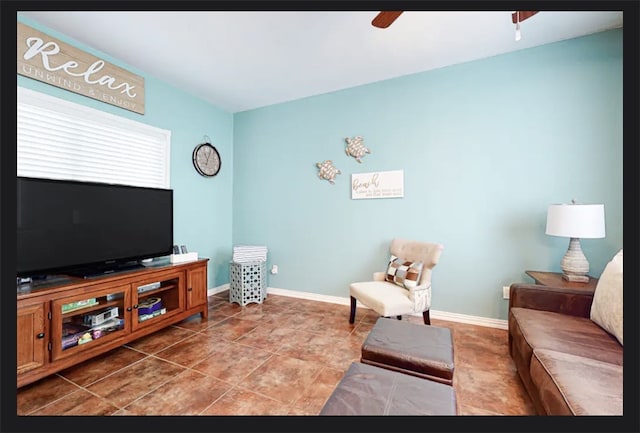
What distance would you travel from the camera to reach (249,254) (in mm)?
3348

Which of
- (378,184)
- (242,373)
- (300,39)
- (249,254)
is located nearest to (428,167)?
(378,184)

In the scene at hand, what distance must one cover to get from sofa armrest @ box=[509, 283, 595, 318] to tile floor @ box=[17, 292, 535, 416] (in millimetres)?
490

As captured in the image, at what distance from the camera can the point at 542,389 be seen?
3.88 feet

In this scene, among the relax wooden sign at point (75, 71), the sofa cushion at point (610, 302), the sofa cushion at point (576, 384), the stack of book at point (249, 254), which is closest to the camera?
the sofa cushion at point (576, 384)

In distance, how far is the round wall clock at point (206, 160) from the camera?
11.2ft

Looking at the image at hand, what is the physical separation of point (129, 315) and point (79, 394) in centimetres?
61

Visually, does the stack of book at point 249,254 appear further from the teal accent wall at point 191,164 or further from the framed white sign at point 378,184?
the framed white sign at point 378,184

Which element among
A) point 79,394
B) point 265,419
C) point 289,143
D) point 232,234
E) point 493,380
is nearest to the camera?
point 265,419

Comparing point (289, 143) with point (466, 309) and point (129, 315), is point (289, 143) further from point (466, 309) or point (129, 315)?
point (466, 309)

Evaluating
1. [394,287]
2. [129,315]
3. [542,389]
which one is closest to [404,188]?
[394,287]

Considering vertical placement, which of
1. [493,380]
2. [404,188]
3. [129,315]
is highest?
[404,188]

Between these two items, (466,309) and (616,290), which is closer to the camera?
(616,290)

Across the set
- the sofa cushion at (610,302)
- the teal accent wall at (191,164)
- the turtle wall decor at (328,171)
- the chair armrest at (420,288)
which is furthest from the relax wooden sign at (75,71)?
the sofa cushion at (610,302)

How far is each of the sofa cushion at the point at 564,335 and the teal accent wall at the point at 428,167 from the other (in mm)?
916
